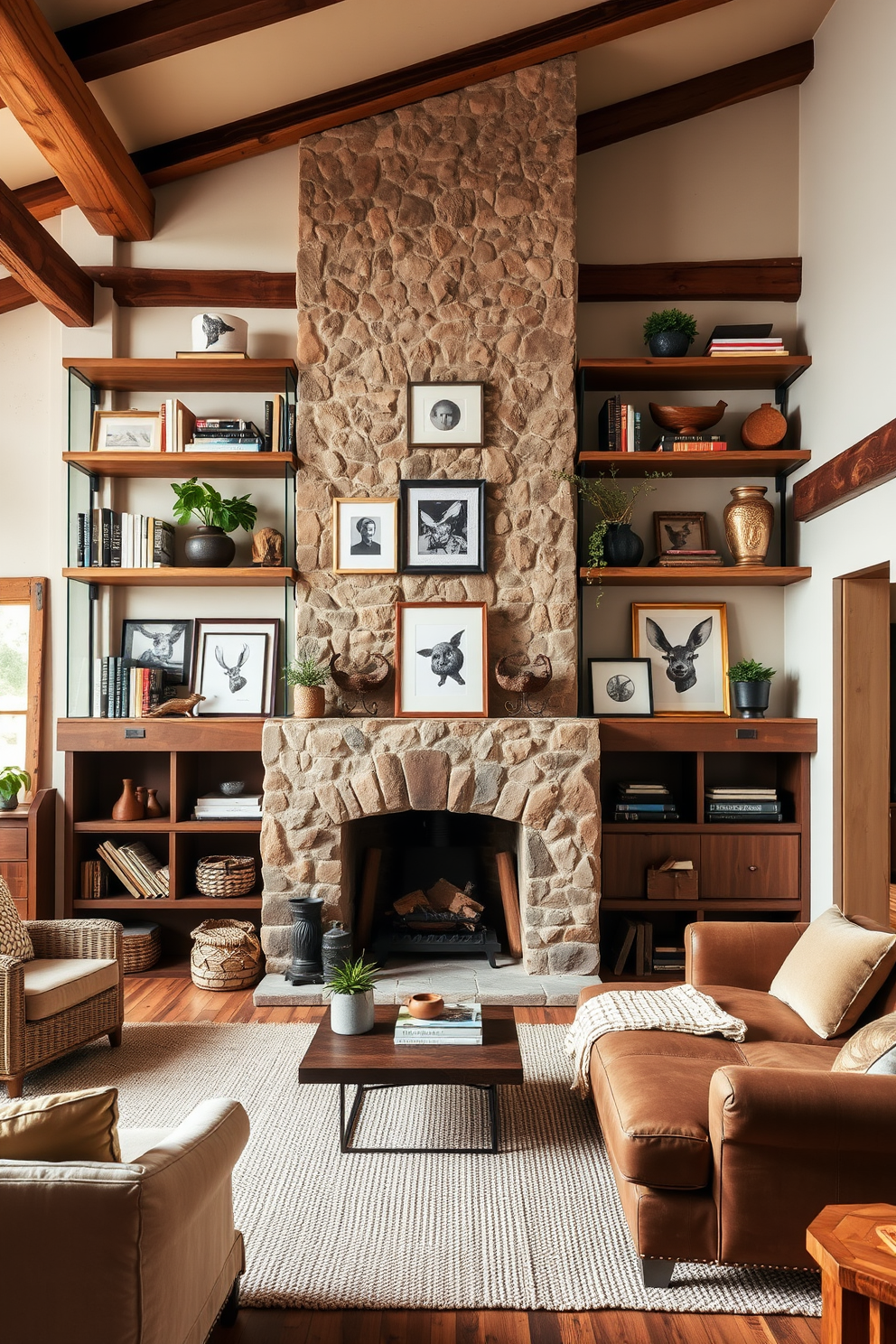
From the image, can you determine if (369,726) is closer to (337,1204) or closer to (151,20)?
(337,1204)

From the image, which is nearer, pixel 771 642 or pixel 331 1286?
pixel 331 1286

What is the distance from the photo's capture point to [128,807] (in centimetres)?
483

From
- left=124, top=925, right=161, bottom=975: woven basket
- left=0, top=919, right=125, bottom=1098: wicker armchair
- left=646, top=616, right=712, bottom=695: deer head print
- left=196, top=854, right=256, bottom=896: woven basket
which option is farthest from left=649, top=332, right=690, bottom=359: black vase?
left=124, top=925, right=161, bottom=975: woven basket

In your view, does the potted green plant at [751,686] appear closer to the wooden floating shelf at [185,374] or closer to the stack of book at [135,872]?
the wooden floating shelf at [185,374]

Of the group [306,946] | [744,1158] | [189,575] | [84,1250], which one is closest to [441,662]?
[189,575]

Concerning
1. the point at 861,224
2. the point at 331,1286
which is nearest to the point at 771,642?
the point at 861,224

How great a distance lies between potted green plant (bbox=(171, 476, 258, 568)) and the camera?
4.74 meters

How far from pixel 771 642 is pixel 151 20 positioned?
160 inches

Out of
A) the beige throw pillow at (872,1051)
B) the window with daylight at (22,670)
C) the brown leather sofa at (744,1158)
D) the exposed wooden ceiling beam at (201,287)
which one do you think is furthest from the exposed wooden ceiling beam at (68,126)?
the beige throw pillow at (872,1051)

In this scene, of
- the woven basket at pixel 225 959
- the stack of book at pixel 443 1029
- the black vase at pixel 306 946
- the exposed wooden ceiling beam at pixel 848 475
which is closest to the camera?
the stack of book at pixel 443 1029

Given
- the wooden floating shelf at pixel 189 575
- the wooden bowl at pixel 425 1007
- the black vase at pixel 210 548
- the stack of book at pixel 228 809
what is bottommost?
the wooden bowl at pixel 425 1007

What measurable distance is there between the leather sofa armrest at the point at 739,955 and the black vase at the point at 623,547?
2085mm

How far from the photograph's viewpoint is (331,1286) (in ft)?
7.34

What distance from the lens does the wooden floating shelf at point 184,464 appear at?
4.68 meters
